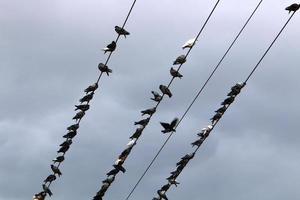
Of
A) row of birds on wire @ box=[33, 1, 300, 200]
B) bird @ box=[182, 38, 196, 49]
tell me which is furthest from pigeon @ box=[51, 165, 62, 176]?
bird @ box=[182, 38, 196, 49]

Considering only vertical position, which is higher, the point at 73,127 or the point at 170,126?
the point at 73,127

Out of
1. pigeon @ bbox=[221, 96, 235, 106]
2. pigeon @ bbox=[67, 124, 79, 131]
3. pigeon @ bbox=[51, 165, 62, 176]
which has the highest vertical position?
pigeon @ bbox=[51, 165, 62, 176]

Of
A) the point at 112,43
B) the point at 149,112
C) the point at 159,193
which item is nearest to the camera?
the point at 112,43

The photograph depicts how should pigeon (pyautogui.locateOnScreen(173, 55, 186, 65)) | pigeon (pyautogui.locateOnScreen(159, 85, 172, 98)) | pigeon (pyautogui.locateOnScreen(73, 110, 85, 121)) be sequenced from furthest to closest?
pigeon (pyautogui.locateOnScreen(73, 110, 85, 121)) < pigeon (pyautogui.locateOnScreen(159, 85, 172, 98)) < pigeon (pyautogui.locateOnScreen(173, 55, 186, 65))

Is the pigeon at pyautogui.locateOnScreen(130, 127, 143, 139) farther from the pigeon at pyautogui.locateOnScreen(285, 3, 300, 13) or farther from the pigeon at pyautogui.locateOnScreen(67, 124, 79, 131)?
the pigeon at pyautogui.locateOnScreen(285, 3, 300, 13)

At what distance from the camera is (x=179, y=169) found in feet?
97.3

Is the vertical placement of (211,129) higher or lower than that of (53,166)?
lower

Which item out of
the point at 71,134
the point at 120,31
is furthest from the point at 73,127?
the point at 120,31

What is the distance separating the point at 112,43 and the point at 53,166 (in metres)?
8.44

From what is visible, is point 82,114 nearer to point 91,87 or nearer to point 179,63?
point 91,87

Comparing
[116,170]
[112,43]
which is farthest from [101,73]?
[116,170]

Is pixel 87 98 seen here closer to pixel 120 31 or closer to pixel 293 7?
pixel 120 31

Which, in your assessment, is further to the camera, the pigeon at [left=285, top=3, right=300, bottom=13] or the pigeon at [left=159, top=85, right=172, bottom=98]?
the pigeon at [left=159, top=85, right=172, bottom=98]

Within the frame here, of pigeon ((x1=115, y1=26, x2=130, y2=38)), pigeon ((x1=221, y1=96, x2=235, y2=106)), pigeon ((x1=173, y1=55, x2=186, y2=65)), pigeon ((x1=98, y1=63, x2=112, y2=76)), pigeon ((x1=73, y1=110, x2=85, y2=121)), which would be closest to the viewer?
pigeon ((x1=115, y1=26, x2=130, y2=38))
